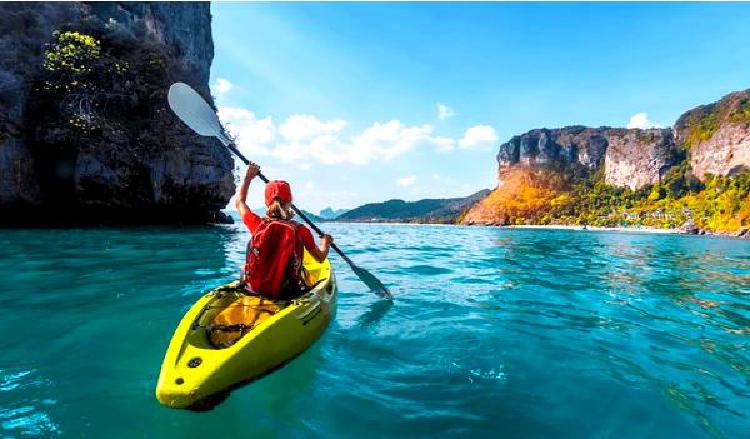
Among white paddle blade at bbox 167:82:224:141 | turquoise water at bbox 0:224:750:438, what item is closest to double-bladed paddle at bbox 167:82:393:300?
white paddle blade at bbox 167:82:224:141

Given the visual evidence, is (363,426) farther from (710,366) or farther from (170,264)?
(170,264)

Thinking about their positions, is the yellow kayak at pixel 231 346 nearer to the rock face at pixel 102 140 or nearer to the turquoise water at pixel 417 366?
the turquoise water at pixel 417 366

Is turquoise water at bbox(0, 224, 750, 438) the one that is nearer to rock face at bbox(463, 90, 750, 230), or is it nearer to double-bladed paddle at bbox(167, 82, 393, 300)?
double-bladed paddle at bbox(167, 82, 393, 300)

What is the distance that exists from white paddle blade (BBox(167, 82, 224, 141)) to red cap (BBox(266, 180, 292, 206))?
5126mm

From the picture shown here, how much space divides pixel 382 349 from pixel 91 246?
16464mm

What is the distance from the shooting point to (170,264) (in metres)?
12.6

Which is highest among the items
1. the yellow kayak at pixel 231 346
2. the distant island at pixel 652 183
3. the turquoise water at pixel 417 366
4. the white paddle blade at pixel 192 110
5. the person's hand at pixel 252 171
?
the distant island at pixel 652 183

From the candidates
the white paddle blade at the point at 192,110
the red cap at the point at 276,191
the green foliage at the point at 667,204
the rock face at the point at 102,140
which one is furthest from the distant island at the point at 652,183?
the red cap at the point at 276,191

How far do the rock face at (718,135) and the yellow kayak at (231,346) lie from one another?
143 metres

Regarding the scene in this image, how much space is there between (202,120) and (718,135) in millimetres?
155189

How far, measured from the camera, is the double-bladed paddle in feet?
29.1

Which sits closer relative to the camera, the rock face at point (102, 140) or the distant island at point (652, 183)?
the rock face at point (102, 140)

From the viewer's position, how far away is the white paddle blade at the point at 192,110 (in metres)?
8.98

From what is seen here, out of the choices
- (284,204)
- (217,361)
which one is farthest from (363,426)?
(284,204)
